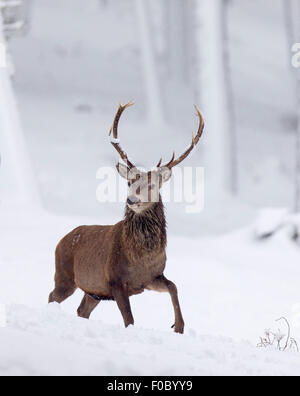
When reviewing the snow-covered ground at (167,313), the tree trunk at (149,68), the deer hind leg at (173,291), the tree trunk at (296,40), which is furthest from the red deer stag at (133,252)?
the tree trunk at (149,68)

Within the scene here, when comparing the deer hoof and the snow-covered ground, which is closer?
the snow-covered ground

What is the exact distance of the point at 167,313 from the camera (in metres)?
7.16

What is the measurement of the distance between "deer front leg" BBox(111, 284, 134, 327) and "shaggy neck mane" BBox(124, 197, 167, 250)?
348mm

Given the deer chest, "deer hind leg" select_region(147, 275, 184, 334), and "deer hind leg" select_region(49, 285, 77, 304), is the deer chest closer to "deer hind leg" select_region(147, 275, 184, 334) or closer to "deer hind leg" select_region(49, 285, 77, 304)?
"deer hind leg" select_region(147, 275, 184, 334)

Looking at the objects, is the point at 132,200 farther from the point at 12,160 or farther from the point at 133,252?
the point at 12,160

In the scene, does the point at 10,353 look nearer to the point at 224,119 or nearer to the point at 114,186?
the point at 114,186

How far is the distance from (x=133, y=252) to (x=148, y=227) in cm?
22

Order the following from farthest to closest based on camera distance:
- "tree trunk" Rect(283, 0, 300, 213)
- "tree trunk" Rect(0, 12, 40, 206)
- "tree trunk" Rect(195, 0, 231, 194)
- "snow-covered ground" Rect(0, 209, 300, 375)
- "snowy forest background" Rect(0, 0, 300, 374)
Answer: "tree trunk" Rect(195, 0, 231, 194), "tree trunk" Rect(283, 0, 300, 213), "tree trunk" Rect(0, 12, 40, 206), "snowy forest background" Rect(0, 0, 300, 374), "snow-covered ground" Rect(0, 209, 300, 375)

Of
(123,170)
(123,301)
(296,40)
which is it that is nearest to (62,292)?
(123,301)

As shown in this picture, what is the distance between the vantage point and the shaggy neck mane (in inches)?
219

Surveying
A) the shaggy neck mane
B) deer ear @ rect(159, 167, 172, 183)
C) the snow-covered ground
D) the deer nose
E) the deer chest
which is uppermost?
deer ear @ rect(159, 167, 172, 183)

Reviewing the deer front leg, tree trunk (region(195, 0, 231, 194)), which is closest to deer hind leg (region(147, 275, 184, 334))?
the deer front leg

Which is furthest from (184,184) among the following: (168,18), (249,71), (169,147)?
(249,71)

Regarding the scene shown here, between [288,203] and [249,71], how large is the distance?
35.9 ft
